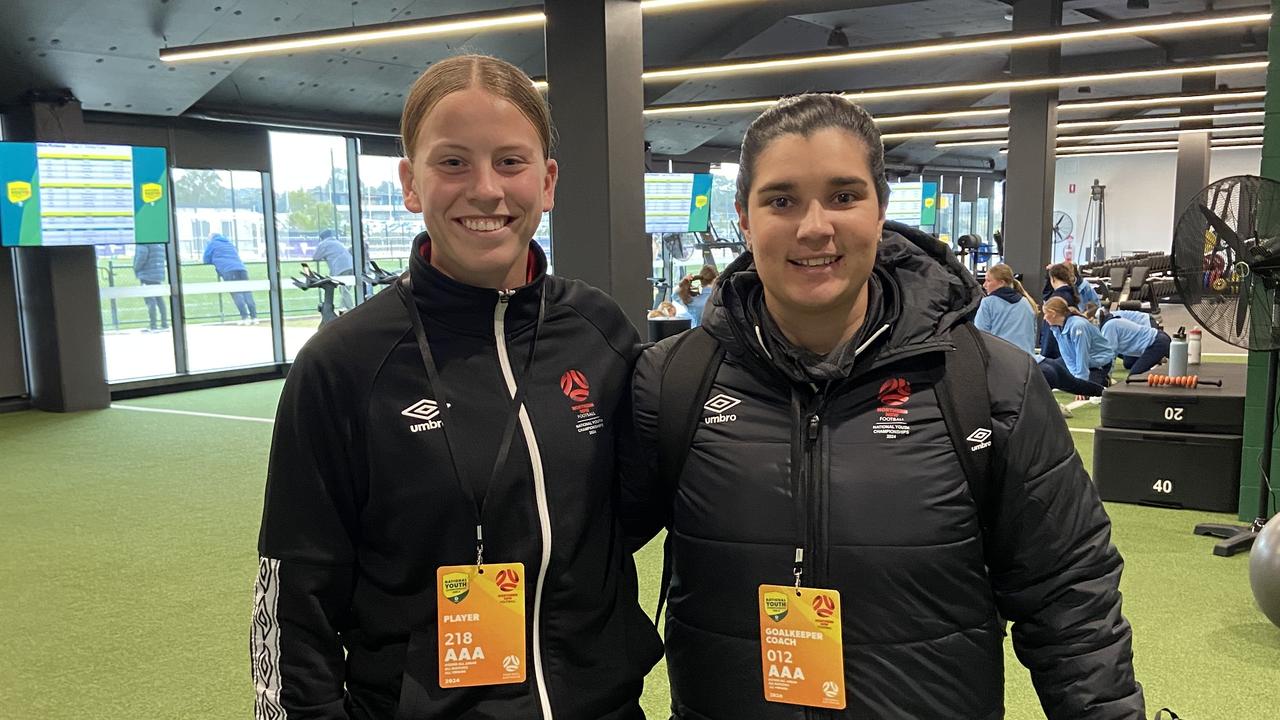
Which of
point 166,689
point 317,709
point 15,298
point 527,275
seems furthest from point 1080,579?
point 15,298

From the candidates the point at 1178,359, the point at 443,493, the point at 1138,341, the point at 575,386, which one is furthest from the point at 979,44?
the point at 443,493

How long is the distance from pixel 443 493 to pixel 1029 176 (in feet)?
38.6

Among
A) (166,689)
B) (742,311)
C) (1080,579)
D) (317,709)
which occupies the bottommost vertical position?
(166,689)

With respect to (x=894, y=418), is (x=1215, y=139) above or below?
above

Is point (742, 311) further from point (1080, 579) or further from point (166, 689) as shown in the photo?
point (166, 689)

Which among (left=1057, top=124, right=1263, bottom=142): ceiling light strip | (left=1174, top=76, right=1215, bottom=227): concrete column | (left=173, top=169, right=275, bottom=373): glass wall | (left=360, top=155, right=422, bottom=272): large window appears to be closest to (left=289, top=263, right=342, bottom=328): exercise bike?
(left=173, top=169, right=275, bottom=373): glass wall

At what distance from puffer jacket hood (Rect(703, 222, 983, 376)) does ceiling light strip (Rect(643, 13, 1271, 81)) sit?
6.51 metres

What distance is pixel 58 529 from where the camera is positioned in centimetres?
553

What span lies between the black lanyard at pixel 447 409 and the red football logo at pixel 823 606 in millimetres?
488

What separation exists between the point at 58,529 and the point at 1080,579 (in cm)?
578

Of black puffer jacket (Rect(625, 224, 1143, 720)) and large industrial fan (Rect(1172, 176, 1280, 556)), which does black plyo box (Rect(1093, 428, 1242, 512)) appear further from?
black puffer jacket (Rect(625, 224, 1143, 720))

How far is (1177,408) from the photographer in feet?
18.9

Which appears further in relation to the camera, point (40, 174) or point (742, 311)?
point (40, 174)

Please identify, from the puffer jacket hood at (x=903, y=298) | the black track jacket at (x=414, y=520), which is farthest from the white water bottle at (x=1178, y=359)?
the black track jacket at (x=414, y=520)
